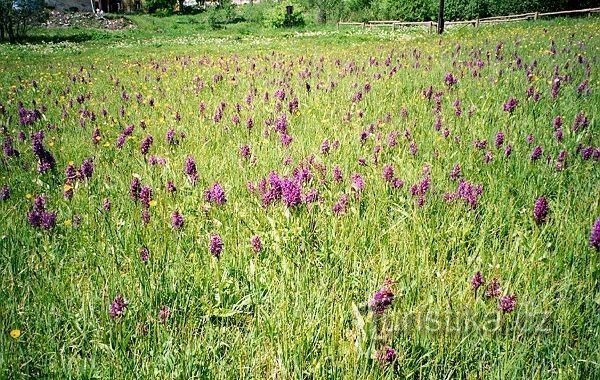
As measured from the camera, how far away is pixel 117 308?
210 cm

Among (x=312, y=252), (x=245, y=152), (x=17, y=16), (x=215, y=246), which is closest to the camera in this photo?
(x=215, y=246)

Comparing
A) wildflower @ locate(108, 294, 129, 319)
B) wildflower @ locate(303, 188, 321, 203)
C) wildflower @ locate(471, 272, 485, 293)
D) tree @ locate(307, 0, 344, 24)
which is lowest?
wildflower @ locate(108, 294, 129, 319)

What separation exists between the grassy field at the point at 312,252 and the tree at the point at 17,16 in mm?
32686

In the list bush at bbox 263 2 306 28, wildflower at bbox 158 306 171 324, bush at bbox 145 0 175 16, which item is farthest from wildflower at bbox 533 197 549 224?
bush at bbox 145 0 175 16

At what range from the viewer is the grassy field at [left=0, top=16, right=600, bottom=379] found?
190cm

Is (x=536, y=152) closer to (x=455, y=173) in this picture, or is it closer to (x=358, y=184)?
(x=455, y=173)

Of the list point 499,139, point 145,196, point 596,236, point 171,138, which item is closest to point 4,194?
point 145,196

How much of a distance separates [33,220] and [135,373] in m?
1.59

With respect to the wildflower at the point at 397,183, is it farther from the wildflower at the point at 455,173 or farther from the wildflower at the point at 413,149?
the wildflower at the point at 413,149

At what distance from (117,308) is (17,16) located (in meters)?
38.3

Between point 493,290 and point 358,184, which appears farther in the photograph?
point 358,184

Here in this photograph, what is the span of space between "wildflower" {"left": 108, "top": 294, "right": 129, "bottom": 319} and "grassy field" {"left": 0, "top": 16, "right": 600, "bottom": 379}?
0.01 metres

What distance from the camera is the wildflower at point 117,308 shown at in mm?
2081

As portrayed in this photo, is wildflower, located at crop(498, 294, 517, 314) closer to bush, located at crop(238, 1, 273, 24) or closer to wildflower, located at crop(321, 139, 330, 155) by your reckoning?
wildflower, located at crop(321, 139, 330, 155)
